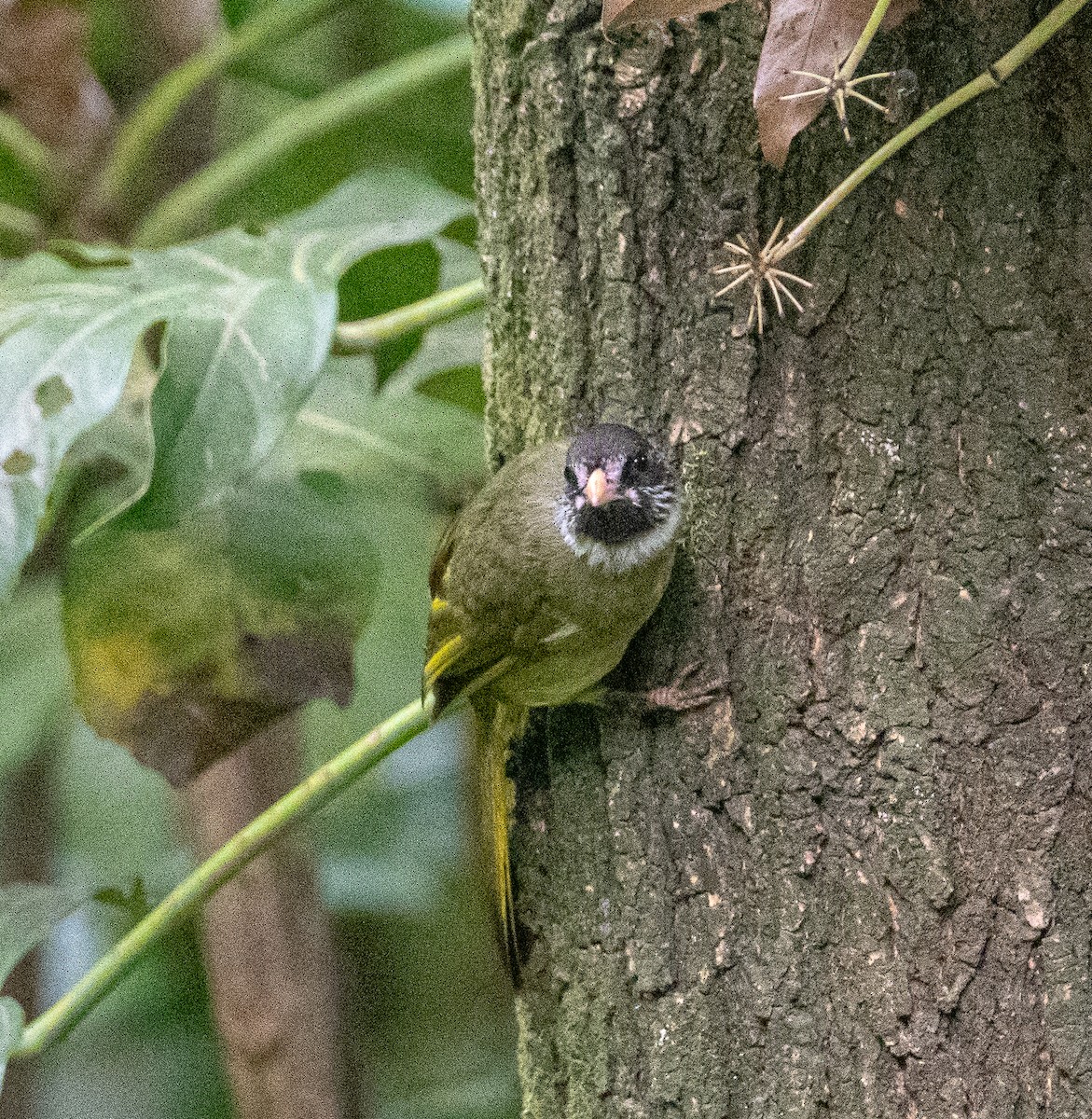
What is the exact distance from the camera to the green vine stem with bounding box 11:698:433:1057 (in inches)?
91.4

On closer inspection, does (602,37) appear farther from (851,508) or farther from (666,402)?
(851,508)

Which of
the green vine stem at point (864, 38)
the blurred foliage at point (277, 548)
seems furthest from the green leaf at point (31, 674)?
the green vine stem at point (864, 38)

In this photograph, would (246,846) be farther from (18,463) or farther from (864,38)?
(864,38)

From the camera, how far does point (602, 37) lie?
194 cm

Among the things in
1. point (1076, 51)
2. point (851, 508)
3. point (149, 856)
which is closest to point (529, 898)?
point (851, 508)

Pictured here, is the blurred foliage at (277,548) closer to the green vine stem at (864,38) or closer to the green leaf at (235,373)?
the green leaf at (235,373)

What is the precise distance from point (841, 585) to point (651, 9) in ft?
2.77

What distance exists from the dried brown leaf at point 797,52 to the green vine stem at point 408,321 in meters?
0.89

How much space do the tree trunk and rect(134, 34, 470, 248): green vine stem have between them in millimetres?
839

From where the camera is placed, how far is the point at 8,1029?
2.17 m

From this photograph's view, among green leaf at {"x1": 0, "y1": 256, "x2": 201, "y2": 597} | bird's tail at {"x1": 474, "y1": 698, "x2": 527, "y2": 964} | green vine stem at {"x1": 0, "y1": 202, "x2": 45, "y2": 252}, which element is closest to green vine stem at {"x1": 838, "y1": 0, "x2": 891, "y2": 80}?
green leaf at {"x1": 0, "y1": 256, "x2": 201, "y2": 597}

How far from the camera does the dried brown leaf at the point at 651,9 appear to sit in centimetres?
162

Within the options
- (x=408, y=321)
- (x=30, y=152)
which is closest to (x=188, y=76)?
(x=30, y=152)

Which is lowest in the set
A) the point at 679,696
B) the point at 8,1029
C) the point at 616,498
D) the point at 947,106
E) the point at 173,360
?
the point at 8,1029
